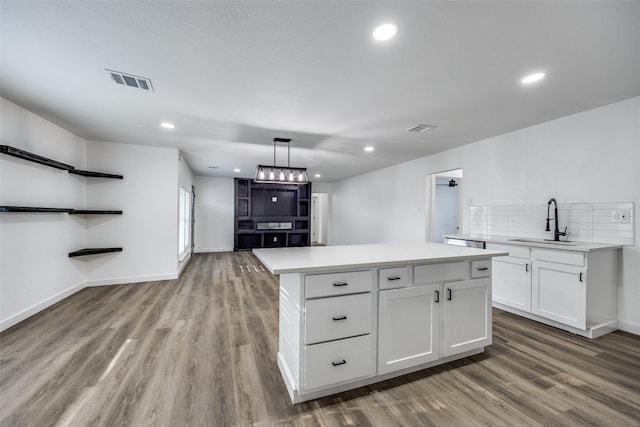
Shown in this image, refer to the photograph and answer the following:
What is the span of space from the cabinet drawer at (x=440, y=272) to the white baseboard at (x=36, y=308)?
423 cm

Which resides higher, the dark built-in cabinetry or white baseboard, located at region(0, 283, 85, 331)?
the dark built-in cabinetry

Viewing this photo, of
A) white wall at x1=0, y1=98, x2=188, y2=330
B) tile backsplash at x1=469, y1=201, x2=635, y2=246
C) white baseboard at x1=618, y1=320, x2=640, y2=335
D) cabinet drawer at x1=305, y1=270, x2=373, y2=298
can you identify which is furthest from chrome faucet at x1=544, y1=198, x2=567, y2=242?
white wall at x1=0, y1=98, x2=188, y2=330

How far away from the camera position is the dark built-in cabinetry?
870 centimetres

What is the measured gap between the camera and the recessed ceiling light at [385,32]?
65.5 inches

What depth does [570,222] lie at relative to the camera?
126 inches

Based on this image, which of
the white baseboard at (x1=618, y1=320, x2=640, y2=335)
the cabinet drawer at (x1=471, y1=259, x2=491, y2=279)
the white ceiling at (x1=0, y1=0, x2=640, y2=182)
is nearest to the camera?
the white ceiling at (x1=0, y1=0, x2=640, y2=182)

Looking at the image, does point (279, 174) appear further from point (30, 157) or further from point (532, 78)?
point (532, 78)

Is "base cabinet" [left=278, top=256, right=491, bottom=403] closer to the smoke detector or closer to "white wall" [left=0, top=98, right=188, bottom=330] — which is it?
the smoke detector

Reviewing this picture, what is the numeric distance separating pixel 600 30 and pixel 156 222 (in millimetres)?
5860

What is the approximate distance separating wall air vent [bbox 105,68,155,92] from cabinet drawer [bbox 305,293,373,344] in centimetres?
241

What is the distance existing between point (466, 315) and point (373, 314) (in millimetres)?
946

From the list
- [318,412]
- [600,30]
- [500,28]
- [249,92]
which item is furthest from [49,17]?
[600,30]

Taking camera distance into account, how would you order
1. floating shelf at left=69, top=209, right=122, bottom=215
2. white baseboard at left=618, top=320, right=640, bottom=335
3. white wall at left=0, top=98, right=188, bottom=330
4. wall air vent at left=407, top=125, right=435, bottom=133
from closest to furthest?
white baseboard at left=618, top=320, right=640, bottom=335 < white wall at left=0, top=98, right=188, bottom=330 < wall air vent at left=407, top=125, right=435, bottom=133 < floating shelf at left=69, top=209, right=122, bottom=215

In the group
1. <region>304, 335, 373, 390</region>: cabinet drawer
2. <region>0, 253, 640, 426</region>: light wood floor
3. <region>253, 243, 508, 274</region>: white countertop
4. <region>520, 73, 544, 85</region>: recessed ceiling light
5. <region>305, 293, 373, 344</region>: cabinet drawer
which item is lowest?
→ <region>0, 253, 640, 426</region>: light wood floor
